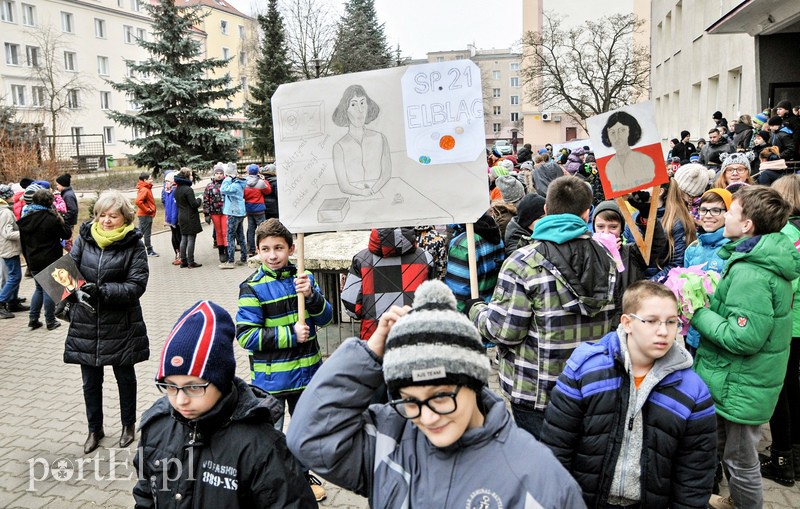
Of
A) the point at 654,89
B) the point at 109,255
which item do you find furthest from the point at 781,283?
the point at 654,89

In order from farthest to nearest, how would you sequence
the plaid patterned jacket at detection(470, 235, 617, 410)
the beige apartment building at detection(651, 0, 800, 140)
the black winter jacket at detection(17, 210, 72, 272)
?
1. the beige apartment building at detection(651, 0, 800, 140)
2. the black winter jacket at detection(17, 210, 72, 272)
3. the plaid patterned jacket at detection(470, 235, 617, 410)

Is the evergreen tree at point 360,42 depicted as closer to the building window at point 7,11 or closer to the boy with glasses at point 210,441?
the building window at point 7,11

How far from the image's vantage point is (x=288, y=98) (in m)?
3.83

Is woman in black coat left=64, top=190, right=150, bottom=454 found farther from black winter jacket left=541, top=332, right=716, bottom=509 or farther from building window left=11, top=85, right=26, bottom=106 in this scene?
building window left=11, top=85, right=26, bottom=106

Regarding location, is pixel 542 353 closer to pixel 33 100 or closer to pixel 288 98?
pixel 288 98

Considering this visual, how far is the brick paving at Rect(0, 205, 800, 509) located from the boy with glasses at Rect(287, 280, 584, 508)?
8.60 ft

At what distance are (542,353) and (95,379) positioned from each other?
3768 mm

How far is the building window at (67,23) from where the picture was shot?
5106 centimetres

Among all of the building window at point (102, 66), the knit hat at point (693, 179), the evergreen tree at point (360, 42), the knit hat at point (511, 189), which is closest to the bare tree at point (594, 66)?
the evergreen tree at point (360, 42)

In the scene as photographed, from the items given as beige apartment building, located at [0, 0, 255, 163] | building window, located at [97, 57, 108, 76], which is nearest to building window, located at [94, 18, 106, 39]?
beige apartment building, located at [0, 0, 255, 163]

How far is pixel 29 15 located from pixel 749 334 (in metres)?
56.8

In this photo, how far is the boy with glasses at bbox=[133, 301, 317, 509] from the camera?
8.18 ft

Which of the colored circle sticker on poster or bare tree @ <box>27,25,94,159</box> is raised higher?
bare tree @ <box>27,25,94,159</box>

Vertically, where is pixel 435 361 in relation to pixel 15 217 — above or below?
below
